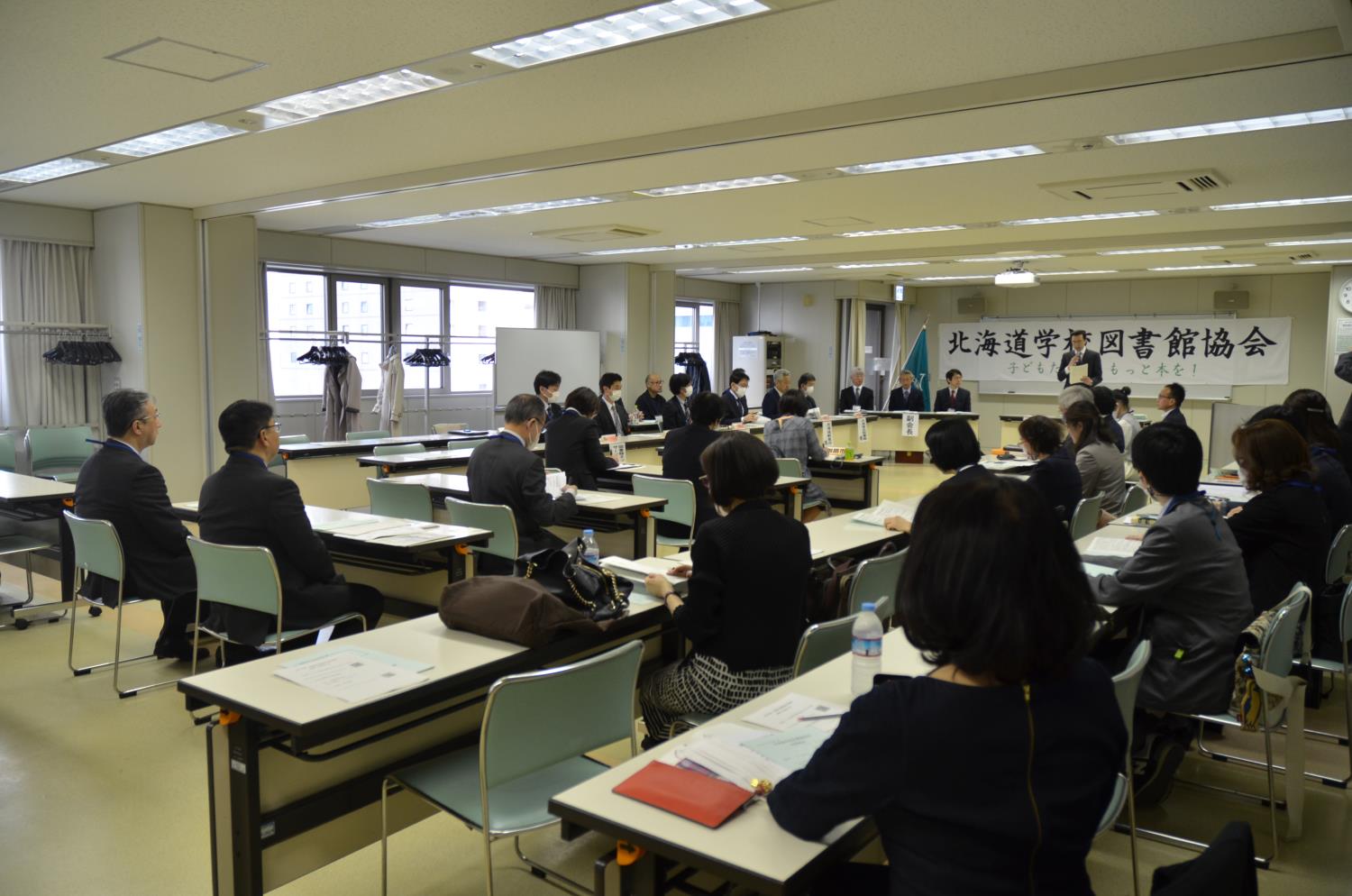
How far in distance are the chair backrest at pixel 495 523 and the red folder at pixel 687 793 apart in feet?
9.19

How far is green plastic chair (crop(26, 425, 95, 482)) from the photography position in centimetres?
750

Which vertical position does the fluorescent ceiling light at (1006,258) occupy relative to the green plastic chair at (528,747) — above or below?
above

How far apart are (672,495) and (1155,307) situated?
11309 millimetres

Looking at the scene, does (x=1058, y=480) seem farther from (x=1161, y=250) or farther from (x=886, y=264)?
(x=886, y=264)

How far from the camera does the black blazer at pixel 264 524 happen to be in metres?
3.59

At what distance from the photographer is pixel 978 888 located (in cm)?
131

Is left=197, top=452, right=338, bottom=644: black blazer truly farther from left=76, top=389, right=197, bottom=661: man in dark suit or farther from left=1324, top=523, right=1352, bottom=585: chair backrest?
left=1324, top=523, right=1352, bottom=585: chair backrest

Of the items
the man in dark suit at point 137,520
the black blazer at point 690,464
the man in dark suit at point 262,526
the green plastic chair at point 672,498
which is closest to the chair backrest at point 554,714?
the man in dark suit at point 262,526

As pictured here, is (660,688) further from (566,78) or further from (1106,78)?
(1106,78)

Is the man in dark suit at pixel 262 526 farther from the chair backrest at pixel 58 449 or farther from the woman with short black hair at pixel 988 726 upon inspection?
the chair backrest at pixel 58 449

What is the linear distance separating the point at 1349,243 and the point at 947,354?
274 inches

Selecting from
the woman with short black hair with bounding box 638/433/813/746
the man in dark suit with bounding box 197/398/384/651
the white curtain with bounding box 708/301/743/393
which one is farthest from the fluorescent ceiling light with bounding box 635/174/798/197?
the white curtain with bounding box 708/301/743/393

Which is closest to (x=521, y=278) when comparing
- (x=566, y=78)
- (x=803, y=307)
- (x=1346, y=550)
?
(x=803, y=307)

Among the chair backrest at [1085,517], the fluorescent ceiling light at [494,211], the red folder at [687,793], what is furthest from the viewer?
the fluorescent ceiling light at [494,211]
